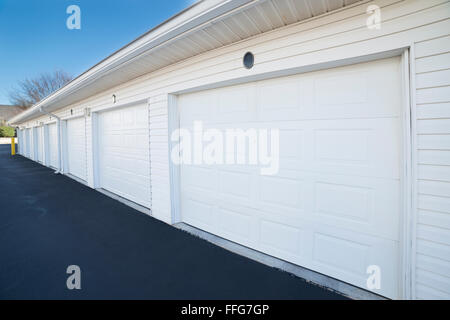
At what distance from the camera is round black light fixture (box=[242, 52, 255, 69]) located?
248 centimetres

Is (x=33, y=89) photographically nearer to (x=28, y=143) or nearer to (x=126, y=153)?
(x=28, y=143)

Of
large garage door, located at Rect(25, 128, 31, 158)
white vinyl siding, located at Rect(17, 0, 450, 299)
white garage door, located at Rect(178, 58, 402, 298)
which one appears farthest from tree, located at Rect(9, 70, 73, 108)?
white vinyl siding, located at Rect(17, 0, 450, 299)

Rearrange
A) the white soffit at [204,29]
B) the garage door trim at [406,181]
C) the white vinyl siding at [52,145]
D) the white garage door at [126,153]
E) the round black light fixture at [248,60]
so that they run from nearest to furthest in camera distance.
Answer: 1. the garage door trim at [406,181]
2. the white soffit at [204,29]
3. the round black light fixture at [248,60]
4. the white garage door at [126,153]
5. the white vinyl siding at [52,145]

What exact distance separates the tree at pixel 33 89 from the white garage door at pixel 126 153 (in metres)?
19.7

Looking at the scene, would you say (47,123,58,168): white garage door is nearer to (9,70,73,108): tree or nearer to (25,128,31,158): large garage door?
(25,128,31,158): large garage door

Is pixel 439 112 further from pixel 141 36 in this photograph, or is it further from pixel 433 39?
pixel 141 36

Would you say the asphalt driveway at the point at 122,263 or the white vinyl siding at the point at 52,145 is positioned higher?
the white vinyl siding at the point at 52,145

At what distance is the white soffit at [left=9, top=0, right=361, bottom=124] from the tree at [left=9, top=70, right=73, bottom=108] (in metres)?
22.1

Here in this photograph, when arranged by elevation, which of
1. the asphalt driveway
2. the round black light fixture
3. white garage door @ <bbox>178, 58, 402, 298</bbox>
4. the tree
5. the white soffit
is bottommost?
the asphalt driveway

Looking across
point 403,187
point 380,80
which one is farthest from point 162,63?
point 403,187

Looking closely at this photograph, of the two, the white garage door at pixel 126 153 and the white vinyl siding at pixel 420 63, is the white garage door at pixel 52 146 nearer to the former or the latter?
the white garage door at pixel 126 153

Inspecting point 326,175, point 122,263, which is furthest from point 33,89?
point 326,175

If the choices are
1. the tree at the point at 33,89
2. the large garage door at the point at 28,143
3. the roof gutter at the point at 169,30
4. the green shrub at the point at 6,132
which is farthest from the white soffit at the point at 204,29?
the green shrub at the point at 6,132

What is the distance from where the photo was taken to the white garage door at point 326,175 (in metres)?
1.83
